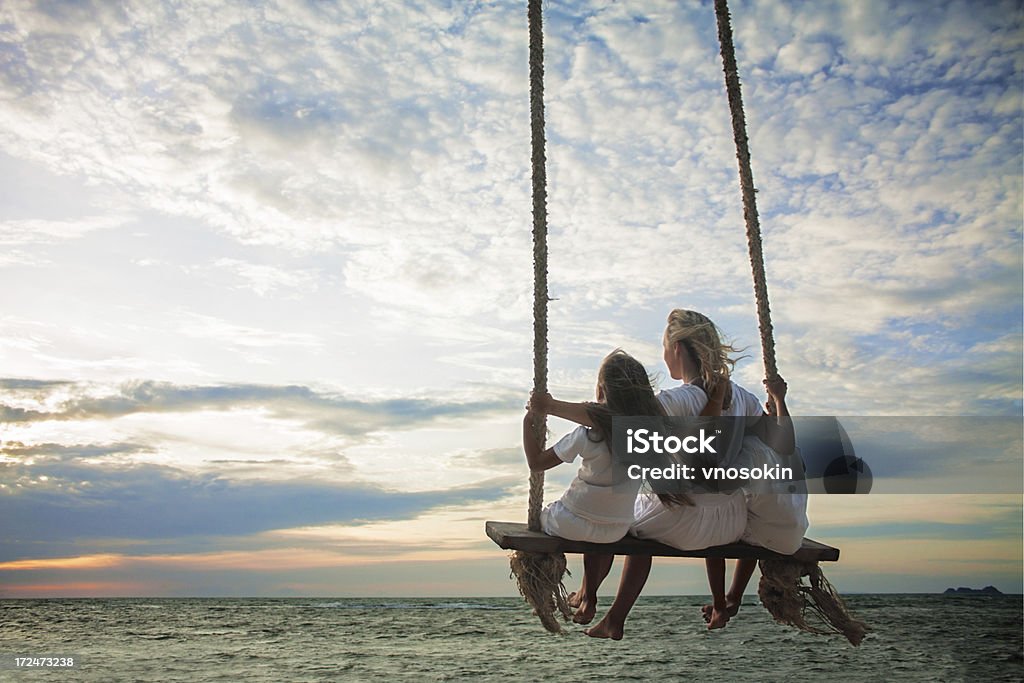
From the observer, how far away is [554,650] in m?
19.9

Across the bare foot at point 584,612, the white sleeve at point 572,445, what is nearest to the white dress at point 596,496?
the white sleeve at point 572,445

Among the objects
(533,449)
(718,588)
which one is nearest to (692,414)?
(533,449)

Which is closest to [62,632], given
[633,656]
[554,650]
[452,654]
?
[452,654]

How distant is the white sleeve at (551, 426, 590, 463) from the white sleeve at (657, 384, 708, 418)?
1.12 feet

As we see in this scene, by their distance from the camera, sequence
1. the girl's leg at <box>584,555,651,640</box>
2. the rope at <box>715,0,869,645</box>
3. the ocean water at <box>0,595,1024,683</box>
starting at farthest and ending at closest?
the ocean water at <box>0,595,1024,683</box> < the rope at <box>715,0,869,645</box> < the girl's leg at <box>584,555,651,640</box>

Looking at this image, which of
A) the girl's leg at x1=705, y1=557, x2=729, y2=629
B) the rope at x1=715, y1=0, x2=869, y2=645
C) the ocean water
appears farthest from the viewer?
the ocean water

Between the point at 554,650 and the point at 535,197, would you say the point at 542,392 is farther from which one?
the point at 554,650

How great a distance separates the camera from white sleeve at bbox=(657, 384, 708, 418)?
354 centimetres

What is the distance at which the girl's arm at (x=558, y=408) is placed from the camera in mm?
3576

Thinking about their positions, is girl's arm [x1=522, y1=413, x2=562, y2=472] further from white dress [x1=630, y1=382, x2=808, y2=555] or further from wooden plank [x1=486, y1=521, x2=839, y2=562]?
white dress [x1=630, y1=382, x2=808, y2=555]

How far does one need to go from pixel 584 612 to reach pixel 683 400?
107cm

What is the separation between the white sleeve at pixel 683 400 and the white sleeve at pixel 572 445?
342 mm

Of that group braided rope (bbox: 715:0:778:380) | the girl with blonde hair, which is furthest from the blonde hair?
braided rope (bbox: 715:0:778:380)

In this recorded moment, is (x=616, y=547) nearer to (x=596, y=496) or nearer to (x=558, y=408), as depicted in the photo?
(x=596, y=496)
